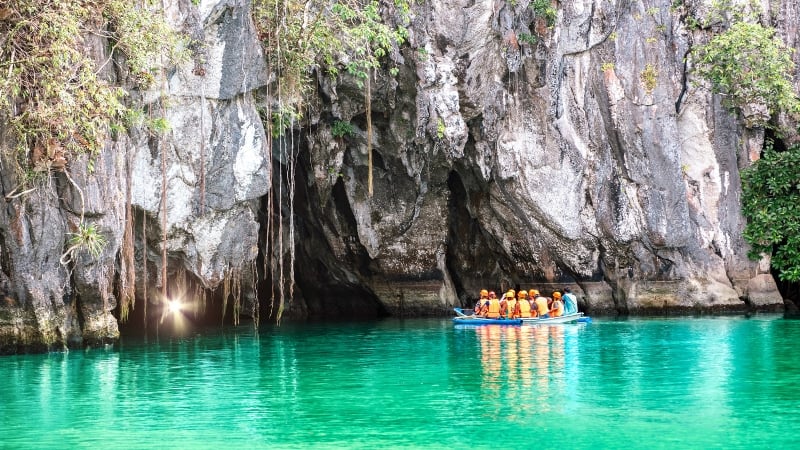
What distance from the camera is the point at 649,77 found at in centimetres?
2347

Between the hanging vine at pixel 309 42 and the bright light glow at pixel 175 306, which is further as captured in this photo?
the bright light glow at pixel 175 306

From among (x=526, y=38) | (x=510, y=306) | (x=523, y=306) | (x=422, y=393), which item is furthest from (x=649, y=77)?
(x=422, y=393)

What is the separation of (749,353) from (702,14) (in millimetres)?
11822

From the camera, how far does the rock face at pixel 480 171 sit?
19031mm

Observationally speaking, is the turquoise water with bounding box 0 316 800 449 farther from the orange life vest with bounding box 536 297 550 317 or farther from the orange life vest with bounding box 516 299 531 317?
the orange life vest with bounding box 536 297 550 317

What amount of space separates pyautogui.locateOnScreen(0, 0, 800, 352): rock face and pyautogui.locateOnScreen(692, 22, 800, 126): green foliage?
0.61 metres

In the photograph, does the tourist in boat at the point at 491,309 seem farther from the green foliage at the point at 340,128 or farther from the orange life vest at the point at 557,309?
the green foliage at the point at 340,128

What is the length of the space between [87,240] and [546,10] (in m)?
12.3

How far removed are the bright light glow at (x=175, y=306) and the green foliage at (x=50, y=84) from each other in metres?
9.24

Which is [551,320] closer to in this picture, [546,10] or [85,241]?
[546,10]

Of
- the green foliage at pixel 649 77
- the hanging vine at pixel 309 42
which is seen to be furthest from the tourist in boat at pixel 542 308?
the green foliage at pixel 649 77

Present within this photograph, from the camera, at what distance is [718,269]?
23.6 m

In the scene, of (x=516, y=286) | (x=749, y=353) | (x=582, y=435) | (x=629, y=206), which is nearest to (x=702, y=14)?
(x=629, y=206)

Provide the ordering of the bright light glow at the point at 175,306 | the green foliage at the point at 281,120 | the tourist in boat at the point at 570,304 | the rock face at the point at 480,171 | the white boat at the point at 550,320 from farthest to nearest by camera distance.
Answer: the bright light glow at the point at 175,306 < the tourist in boat at the point at 570,304 < the white boat at the point at 550,320 < the green foliage at the point at 281,120 < the rock face at the point at 480,171
